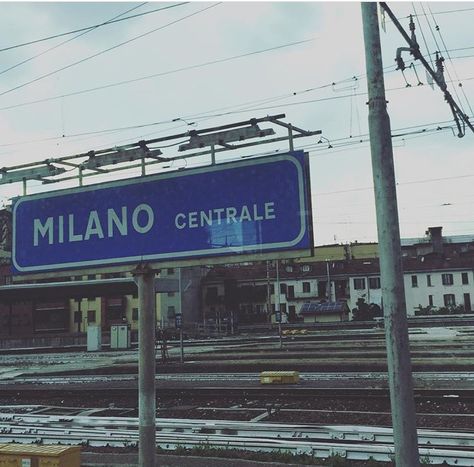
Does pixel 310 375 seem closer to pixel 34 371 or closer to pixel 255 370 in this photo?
pixel 255 370

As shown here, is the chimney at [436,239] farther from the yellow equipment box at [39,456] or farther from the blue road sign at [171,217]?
the blue road sign at [171,217]

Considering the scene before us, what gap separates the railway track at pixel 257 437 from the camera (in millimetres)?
8047

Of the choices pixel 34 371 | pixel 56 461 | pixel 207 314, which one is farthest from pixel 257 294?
pixel 56 461

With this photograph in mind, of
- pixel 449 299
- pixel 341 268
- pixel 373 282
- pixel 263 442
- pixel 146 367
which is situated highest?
pixel 341 268

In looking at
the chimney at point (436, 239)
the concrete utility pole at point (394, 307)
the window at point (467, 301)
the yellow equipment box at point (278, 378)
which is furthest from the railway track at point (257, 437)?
the chimney at point (436, 239)

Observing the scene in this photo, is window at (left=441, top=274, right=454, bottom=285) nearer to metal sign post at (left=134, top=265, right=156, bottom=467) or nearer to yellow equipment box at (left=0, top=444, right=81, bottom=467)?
yellow equipment box at (left=0, top=444, right=81, bottom=467)

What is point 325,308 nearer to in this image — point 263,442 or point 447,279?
point 447,279

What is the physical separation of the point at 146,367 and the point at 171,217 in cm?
98

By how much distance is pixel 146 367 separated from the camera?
357 cm

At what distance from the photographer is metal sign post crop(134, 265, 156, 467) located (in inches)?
135

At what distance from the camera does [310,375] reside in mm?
20016

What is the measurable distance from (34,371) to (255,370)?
12.2 m

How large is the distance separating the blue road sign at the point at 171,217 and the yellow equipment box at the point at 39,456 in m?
2.87

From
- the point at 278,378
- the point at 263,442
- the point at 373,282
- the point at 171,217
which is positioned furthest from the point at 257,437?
the point at 373,282
